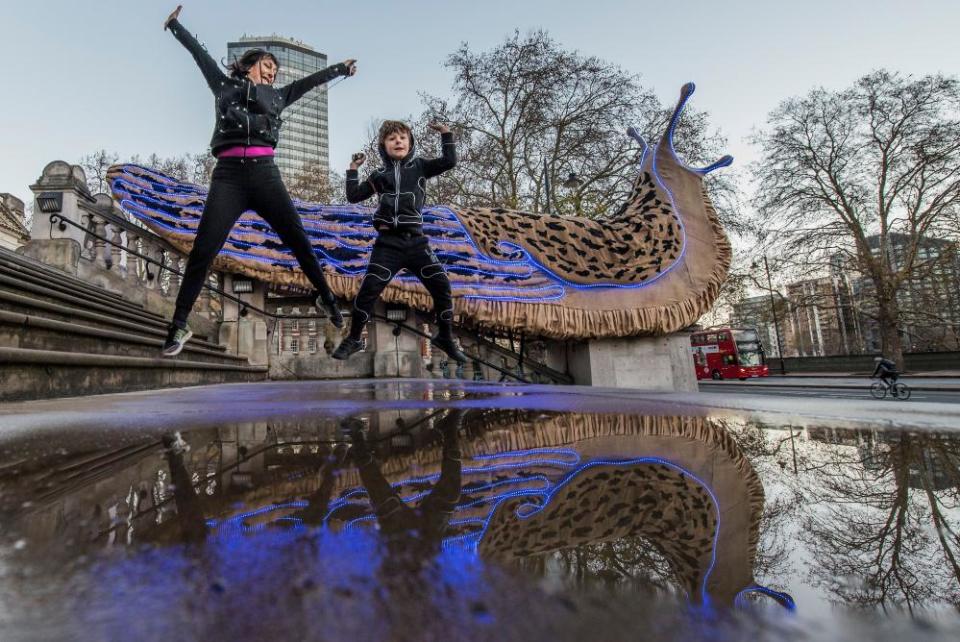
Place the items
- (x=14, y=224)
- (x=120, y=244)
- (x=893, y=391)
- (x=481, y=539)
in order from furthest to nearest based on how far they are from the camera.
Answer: (x=14, y=224), (x=893, y=391), (x=120, y=244), (x=481, y=539)

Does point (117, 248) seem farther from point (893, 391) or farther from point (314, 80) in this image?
point (893, 391)

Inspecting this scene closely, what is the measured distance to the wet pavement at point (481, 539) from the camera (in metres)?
0.42

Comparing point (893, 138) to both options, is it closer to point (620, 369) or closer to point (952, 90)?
point (952, 90)

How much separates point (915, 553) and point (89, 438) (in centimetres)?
197

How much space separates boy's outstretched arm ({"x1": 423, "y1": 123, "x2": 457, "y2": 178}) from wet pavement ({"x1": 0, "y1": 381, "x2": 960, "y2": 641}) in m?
2.47

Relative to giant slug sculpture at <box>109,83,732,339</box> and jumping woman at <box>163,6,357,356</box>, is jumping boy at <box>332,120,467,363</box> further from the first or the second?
giant slug sculpture at <box>109,83,732,339</box>

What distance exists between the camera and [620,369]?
27.0 ft

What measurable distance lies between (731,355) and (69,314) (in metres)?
24.1

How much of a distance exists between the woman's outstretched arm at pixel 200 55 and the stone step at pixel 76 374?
6.31 feet

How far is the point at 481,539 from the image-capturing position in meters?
0.64

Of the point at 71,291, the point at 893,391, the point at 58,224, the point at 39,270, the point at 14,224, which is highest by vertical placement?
the point at 14,224

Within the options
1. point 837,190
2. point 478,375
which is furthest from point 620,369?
point 837,190

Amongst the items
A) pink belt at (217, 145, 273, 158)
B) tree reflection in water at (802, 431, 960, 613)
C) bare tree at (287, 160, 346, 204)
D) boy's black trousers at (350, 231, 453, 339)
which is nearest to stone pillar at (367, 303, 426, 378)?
boy's black trousers at (350, 231, 453, 339)

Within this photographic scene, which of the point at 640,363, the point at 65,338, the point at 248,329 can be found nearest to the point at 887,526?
the point at 65,338
